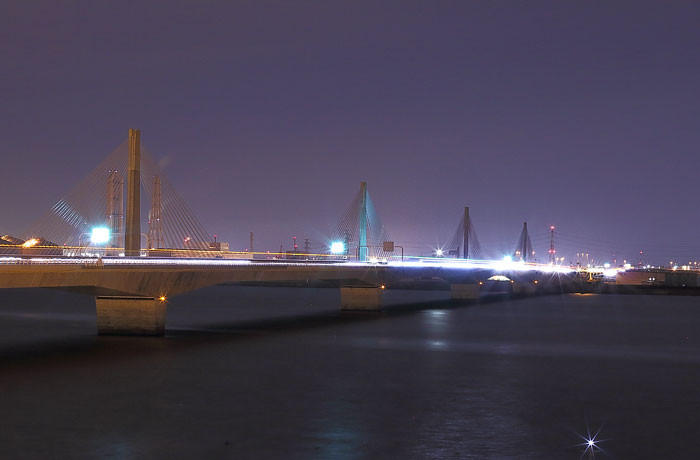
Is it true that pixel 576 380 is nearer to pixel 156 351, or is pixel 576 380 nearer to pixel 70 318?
pixel 156 351

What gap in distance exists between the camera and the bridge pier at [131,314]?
46.1 m

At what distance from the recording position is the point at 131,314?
46094 millimetres

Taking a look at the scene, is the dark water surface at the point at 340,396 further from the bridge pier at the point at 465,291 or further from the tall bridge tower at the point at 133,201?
the bridge pier at the point at 465,291

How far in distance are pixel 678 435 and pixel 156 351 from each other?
25.2 metres

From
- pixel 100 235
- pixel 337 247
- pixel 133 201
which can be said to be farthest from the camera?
pixel 337 247

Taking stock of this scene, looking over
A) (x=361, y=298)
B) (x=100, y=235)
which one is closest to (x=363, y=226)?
(x=361, y=298)

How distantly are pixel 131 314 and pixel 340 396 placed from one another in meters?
20.2

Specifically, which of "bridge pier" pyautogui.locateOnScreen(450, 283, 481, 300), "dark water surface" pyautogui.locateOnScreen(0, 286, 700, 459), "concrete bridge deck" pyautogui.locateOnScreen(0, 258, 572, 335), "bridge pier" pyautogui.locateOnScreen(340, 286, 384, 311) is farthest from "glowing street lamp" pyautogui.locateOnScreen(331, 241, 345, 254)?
"dark water surface" pyautogui.locateOnScreen(0, 286, 700, 459)

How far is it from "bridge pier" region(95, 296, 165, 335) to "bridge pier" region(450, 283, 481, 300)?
8419cm

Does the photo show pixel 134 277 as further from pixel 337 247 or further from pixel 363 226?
pixel 337 247

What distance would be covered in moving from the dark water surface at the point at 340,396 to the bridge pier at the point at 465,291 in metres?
70.4

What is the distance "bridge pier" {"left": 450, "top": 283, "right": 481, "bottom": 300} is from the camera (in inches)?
4961

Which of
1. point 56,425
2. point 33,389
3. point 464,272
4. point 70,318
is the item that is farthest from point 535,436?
point 464,272

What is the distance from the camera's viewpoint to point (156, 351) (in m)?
40.5
